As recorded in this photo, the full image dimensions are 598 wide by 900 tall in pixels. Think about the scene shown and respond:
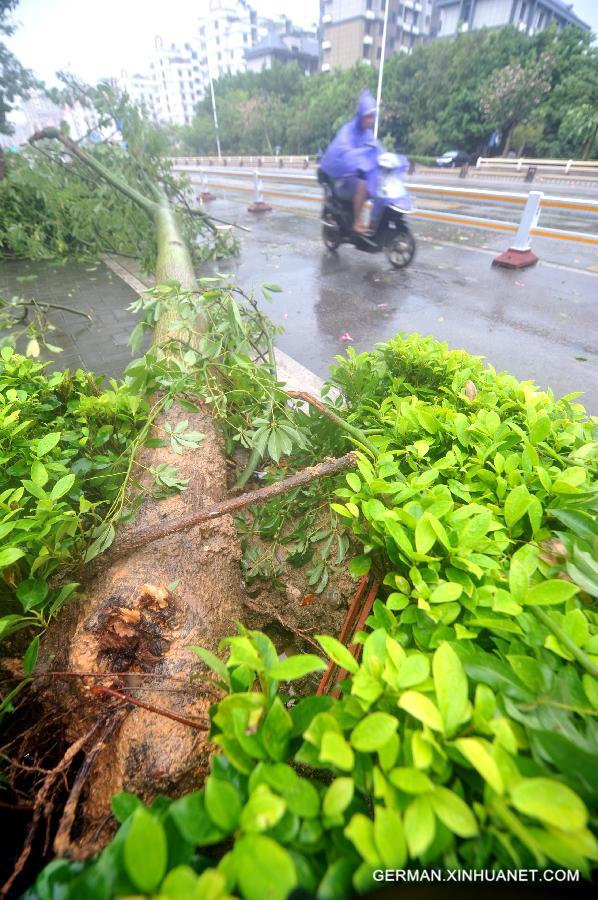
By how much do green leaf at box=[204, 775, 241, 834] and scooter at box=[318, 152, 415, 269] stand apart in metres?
7.57

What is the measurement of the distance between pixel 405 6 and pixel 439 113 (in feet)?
138

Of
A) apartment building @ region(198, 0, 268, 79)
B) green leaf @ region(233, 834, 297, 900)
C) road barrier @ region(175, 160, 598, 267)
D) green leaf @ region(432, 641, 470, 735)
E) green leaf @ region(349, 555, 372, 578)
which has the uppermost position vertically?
apartment building @ region(198, 0, 268, 79)

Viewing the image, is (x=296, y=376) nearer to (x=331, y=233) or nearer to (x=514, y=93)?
(x=331, y=233)

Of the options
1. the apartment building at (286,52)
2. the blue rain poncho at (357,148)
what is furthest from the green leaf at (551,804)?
the apartment building at (286,52)

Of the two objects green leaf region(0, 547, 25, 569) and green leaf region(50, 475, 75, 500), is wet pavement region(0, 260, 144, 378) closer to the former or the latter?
green leaf region(50, 475, 75, 500)

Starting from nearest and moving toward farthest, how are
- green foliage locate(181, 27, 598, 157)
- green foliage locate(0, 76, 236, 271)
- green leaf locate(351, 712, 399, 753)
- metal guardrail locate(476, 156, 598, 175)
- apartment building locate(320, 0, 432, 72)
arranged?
green leaf locate(351, 712, 399, 753), green foliage locate(0, 76, 236, 271), metal guardrail locate(476, 156, 598, 175), green foliage locate(181, 27, 598, 157), apartment building locate(320, 0, 432, 72)

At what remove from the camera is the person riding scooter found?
259 inches

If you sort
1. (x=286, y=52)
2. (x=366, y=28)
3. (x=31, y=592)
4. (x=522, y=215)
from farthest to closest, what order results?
(x=286, y=52) → (x=366, y=28) → (x=522, y=215) → (x=31, y=592)

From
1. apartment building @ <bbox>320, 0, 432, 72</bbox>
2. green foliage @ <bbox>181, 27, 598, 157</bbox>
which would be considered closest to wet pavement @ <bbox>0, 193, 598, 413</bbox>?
green foliage @ <bbox>181, 27, 598, 157</bbox>

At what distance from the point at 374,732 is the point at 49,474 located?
53.8 inches

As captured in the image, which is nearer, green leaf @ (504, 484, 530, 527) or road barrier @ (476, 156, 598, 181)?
green leaf @ (504, 484, 530, 527)

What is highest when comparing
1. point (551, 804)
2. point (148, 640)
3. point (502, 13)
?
point (502, 13)

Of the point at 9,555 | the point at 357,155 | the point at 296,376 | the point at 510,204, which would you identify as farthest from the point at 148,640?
the point at 510,204

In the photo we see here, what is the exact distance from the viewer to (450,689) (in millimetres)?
634
